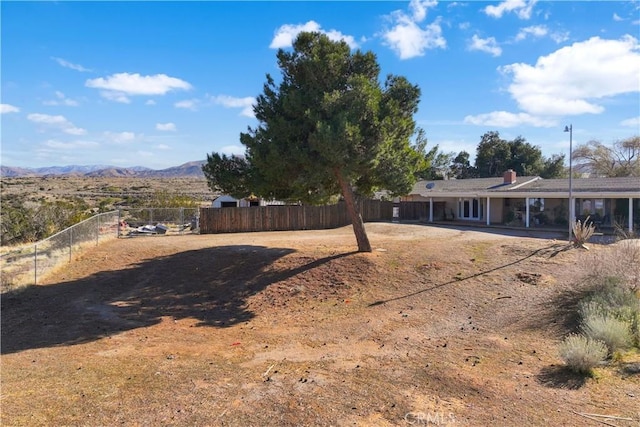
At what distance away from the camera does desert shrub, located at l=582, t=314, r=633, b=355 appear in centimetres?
830

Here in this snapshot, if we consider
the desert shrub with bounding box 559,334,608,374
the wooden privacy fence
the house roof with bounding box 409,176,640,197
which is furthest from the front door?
the desert shrub with bounding box 559,334,608,374

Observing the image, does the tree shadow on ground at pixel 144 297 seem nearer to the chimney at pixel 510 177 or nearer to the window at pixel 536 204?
the window at pixel 536 204

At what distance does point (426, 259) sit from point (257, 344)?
866 cm

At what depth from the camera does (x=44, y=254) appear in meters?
18.5

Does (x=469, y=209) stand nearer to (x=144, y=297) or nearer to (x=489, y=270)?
(x=489, y=270)

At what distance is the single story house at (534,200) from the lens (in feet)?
87.2

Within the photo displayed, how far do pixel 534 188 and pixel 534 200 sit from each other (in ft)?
3.77

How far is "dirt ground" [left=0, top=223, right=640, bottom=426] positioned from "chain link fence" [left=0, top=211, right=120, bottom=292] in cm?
68

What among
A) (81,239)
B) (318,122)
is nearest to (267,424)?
(318,122)

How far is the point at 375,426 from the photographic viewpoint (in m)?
5.75

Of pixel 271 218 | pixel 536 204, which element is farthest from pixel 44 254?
pixel 536 204

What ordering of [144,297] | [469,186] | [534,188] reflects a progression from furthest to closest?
[469,186] < [534,188] < [144,297]

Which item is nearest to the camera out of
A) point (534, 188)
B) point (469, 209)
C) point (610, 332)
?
point (610, 332)

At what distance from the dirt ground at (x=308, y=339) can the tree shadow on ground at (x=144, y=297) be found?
0.08 meters
